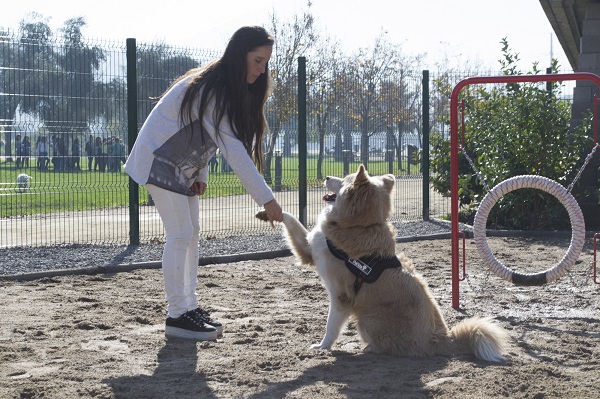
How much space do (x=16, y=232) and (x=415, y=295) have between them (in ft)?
25.6

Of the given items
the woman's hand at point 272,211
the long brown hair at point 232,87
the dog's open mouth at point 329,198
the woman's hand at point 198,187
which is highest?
the long brown hair at point 232,87

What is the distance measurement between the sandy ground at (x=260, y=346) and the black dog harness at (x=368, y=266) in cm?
53

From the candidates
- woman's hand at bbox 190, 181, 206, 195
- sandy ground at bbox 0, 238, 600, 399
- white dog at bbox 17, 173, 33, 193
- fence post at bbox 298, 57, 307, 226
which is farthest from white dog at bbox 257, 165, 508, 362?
fence post at bbox 298, 57, 307, 226

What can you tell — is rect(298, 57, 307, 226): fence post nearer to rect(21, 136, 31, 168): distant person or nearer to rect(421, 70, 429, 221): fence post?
rect(421, 70, 429, 221): fence post

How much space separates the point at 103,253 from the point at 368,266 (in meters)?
5.35

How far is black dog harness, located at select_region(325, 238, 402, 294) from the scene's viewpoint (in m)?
5.54

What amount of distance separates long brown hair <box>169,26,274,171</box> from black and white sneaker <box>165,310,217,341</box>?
1342mm

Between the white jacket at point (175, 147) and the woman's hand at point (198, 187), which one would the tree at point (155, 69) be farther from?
the white jacket at point (175, 147)

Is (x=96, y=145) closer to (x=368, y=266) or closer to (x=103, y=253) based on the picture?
(x=103, y=253)

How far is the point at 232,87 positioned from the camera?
546 centimetres

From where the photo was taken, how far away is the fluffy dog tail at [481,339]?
523 centimetres

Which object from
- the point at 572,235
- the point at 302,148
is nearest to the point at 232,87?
the point at 572,235

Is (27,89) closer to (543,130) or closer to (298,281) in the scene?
(298,281)

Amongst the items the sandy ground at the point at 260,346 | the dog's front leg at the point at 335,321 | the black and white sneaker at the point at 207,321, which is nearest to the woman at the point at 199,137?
the black and white sneaker at the point at 207,321
